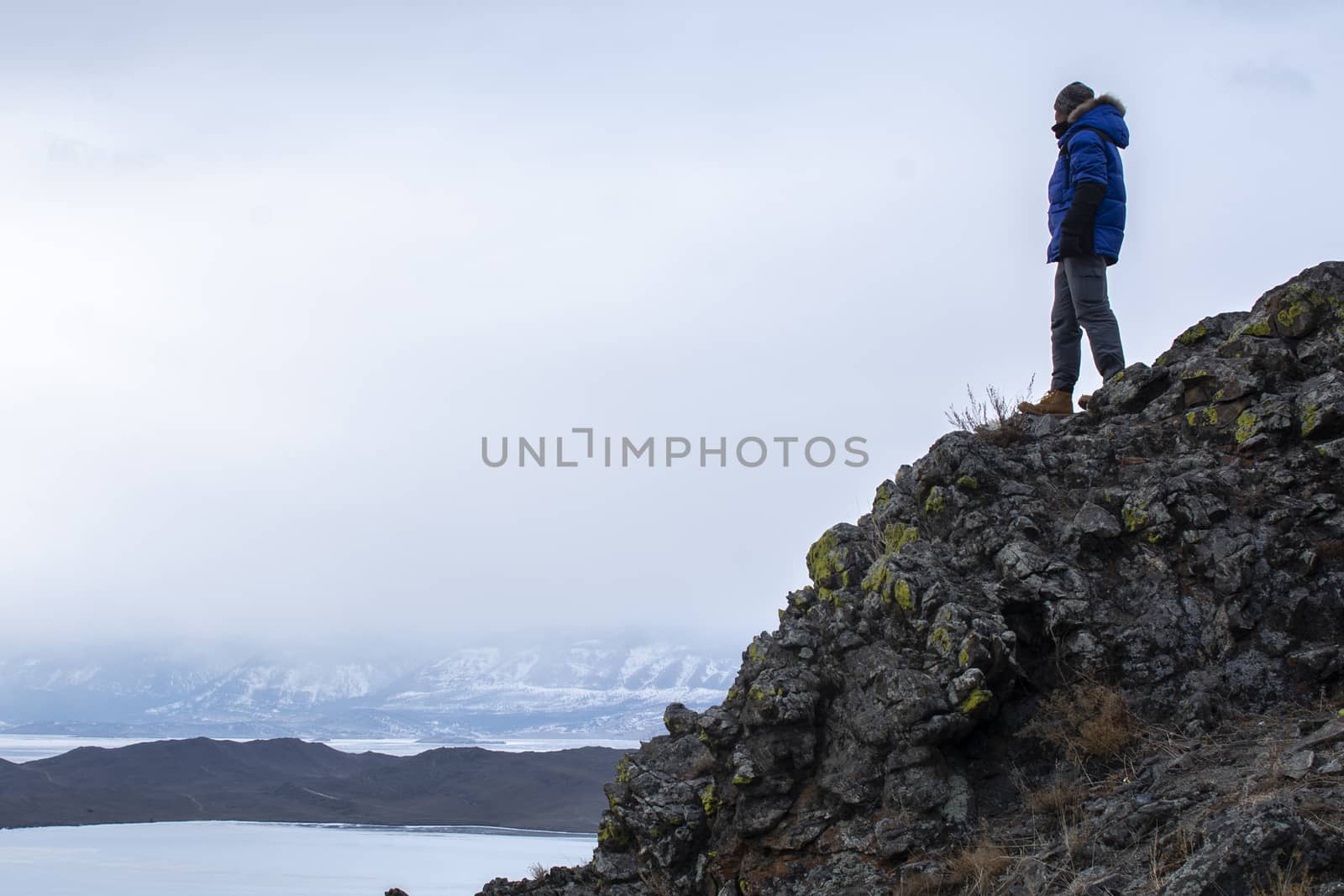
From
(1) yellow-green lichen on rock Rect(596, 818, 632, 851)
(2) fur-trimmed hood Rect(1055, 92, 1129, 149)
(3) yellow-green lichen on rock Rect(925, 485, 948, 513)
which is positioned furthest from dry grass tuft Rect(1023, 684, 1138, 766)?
(2) fur-trimmed hood Rect(1055, 92, 1129, 149)

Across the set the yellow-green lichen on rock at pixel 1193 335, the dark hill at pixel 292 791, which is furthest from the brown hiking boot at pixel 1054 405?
the dark hill at pixel 292 791

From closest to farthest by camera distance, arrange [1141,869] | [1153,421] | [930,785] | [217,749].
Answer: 1. [1141,869]
2. [930,785]
3. [1153,421]
4. [217,749]

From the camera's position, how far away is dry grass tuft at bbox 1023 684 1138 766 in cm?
923

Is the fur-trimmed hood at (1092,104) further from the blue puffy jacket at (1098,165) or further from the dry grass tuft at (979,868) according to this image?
the dry grass tuft at (979,868)

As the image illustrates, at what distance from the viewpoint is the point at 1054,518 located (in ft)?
37.9

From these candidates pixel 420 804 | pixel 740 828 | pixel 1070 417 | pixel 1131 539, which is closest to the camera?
pixel 740 828

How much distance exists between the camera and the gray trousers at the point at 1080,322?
13.2 m

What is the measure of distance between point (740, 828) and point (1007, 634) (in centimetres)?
330

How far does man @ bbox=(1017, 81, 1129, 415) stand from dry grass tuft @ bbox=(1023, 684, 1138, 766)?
5218mm

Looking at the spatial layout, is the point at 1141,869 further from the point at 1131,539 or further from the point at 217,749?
the point at 217,749

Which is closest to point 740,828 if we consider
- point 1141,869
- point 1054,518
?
point 1141,869

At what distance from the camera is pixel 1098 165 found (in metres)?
12.9

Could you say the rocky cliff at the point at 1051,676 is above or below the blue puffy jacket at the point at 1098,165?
below

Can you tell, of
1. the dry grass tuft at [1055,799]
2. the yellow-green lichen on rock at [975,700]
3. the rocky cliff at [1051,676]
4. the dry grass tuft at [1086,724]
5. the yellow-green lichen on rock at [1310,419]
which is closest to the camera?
the rocky cliff at [1051,676]
